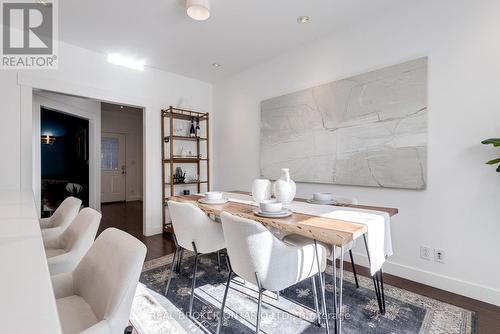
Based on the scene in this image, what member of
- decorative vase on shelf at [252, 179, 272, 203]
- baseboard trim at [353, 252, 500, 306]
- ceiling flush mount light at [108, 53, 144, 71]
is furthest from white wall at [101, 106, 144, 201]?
baseboard trim at [353, 252, 500, 306]

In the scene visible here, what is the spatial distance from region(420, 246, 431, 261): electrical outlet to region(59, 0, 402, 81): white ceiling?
2.34 m

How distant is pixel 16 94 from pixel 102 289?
2991mm

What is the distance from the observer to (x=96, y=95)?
326 centimetres

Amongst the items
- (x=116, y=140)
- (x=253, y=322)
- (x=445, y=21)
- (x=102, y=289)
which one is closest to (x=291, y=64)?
(x=445, y=21)

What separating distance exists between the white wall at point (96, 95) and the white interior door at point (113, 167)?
393 centimetres

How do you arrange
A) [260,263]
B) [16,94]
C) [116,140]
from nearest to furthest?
[260,263] < [16,94] < [116,140]

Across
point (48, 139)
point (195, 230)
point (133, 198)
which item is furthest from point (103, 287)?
point (133, 198)

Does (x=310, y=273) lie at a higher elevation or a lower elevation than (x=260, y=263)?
lower

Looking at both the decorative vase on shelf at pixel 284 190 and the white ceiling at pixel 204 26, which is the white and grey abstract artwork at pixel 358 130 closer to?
the white ceiling at pixel 204 26

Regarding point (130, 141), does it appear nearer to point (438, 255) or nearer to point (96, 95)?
point (96, 95)

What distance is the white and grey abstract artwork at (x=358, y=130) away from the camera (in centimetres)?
227

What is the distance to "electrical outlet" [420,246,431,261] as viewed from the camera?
7.38 feet

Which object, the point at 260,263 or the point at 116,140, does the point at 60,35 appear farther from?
the point at 116,140

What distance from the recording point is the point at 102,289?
3.10 feet
